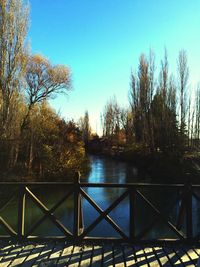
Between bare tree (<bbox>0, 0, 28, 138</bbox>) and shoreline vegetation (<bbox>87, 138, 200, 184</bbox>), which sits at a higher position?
bare tree (<bbox>0, 0, 28, 138</bbox>)

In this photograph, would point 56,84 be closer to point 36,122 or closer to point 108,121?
point 36,122

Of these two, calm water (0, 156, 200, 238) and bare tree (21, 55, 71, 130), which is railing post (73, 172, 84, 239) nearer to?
calm water (0, 156, 200, 238)

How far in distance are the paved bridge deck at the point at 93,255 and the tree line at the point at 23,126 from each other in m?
11.8

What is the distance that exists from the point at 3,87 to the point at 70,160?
646cm

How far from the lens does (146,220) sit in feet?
33.4

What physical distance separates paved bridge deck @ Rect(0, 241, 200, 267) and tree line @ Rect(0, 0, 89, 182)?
1184 cm

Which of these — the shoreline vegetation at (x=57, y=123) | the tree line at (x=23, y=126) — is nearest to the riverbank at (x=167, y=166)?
the shoreline vegetation at (x=57, y=123)

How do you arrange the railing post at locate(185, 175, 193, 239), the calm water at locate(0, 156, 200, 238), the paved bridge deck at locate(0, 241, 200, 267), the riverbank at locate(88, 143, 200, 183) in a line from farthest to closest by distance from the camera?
the riverbank at locate(88, 143, 200, 183) → the calm water at locate(0, 156, 200, 238) → the railing post at locate(185, 175, 193, 239) → the paved bridge deck at locate(0, 241, 200, 267)

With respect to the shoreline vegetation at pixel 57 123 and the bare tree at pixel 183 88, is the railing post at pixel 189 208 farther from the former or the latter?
the bare tree at pixel 183 88

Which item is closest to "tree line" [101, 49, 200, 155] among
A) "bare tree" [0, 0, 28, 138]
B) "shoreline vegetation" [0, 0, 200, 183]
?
"shoreline vegetation" [0, 0, 200, 183]

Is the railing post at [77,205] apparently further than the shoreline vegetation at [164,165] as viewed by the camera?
No

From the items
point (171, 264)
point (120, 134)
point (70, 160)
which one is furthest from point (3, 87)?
point (120, 134)

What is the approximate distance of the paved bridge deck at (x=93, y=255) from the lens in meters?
3.76

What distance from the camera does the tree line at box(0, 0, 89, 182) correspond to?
16328 millimetres
